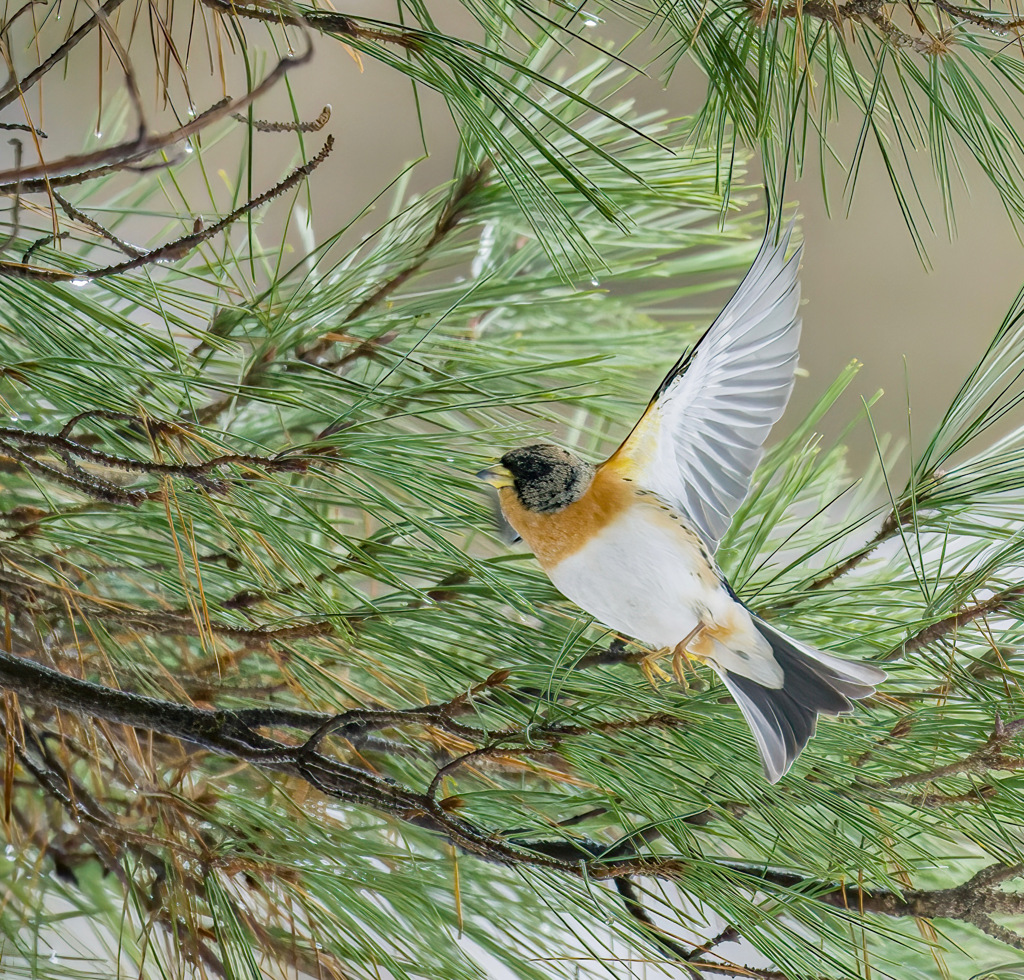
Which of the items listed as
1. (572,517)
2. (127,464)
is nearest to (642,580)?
(572,517)

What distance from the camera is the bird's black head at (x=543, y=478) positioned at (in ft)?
0.96

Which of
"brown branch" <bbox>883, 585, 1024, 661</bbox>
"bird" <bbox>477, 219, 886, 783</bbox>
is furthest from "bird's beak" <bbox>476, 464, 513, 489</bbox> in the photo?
"brown branch" <bbox>883, 585, 1024, 661</bbox>

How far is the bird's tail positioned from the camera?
0.26 meters

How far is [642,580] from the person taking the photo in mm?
275

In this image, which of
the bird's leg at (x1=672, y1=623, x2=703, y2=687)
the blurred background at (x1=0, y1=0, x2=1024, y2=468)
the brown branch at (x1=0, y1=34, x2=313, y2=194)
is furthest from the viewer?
the blurred background at (x1=0, y1=0, x2=1024, y2=468)

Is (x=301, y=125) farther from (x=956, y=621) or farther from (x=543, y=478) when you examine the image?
(x=956, y=621)

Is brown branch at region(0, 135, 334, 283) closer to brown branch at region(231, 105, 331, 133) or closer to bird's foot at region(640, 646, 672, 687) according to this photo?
brown branch at region(231, 105, 331, 133)

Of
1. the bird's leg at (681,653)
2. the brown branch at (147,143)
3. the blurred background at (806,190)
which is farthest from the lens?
the blurred background at (806,190)

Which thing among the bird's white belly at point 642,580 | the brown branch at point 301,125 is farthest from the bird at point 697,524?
the brown branch at point 301,125

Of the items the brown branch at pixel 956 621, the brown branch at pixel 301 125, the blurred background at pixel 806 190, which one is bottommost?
the brown branch at pixel 956 621

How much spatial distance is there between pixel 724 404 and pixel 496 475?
0.22 feet

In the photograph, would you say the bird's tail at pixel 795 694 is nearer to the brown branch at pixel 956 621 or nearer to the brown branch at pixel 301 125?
the brown branch at pixel 956 621

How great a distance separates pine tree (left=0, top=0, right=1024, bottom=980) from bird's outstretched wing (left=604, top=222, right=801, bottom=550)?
0.03m

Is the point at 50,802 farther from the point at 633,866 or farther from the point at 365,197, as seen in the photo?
the point at 365,197
